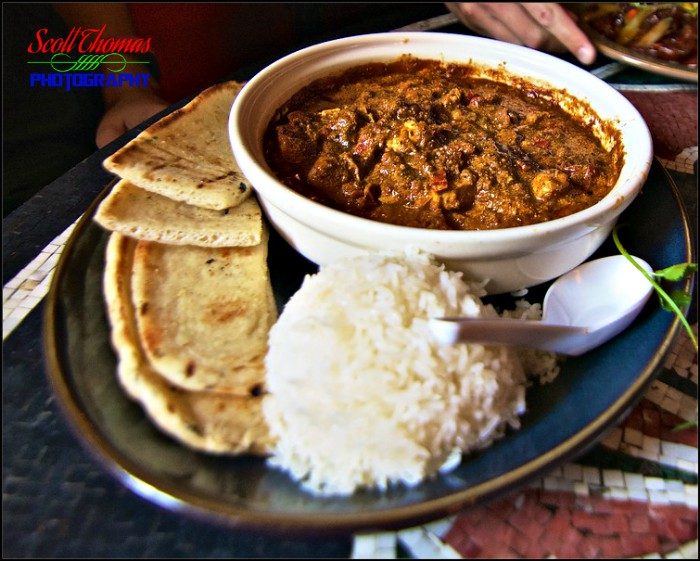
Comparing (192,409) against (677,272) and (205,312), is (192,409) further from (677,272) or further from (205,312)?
(677,272)

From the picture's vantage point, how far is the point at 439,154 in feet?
7.16

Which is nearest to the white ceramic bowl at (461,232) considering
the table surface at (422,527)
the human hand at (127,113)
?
the table surface at (422,527)

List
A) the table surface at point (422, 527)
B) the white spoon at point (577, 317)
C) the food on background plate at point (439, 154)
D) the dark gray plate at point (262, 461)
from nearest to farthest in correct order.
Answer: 1. the dark gray plate at point (262, 461)
2. the table surface at point (422, 527)
3. the white spoon at point (577, 317)
4. the food on background plate at point (439, 154)

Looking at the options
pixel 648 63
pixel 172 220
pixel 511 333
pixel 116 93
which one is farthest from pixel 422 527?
pixel 116 93

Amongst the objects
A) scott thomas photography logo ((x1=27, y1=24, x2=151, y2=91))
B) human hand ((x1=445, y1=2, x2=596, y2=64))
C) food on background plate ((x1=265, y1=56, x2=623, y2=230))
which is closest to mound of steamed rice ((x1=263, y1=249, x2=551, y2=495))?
food on background plate ((x1=265, y1=56, x2=623, y2=230))

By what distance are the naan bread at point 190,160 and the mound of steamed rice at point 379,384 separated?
22.6 inches

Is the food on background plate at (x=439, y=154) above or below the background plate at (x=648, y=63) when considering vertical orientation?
above

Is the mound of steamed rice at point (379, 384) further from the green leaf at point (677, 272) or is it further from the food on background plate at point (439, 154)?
the green leaf at point (677, 272)

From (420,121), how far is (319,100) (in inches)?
19.9

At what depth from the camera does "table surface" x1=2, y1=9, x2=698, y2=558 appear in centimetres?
143

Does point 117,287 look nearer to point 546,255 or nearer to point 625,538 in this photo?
point 546,255

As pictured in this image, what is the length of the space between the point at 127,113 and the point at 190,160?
1.59 meters

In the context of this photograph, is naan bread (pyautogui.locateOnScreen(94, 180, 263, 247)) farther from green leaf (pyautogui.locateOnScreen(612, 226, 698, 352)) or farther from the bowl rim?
green leaf (pyautogui.locateOnScreen(612, 226, 698, 352))

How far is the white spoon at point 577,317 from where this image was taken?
60.6 inches
